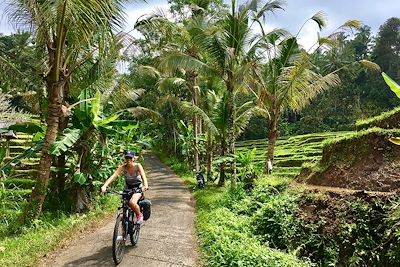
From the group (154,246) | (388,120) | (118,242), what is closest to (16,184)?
(154,246)

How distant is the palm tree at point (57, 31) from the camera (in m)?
6.50

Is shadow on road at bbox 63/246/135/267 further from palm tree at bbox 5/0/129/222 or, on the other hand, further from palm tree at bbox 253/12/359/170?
palm tree at bbox 253/12/359/170

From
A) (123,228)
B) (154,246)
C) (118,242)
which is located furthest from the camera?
(154,246)

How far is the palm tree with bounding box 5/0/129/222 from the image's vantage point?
650 centimetres

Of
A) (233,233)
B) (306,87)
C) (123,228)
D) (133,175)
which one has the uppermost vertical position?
(306,87)

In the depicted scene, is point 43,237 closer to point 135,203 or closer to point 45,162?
point 45,162

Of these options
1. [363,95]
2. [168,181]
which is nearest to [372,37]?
[363,95]

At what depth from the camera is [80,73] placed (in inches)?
392

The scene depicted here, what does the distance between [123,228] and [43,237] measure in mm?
1626

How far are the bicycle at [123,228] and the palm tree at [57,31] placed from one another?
2126mm

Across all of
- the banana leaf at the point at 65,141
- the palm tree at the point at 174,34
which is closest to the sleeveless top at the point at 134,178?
the banana leaf at the point at 65,141

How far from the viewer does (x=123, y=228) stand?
5.88m

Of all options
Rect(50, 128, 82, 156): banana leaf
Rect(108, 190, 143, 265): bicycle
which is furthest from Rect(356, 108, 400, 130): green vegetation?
Rect(50, 128, 82, 156): banana leaf

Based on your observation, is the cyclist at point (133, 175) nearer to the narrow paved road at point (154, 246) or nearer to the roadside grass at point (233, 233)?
the narrow paved road at point (154, 246)
